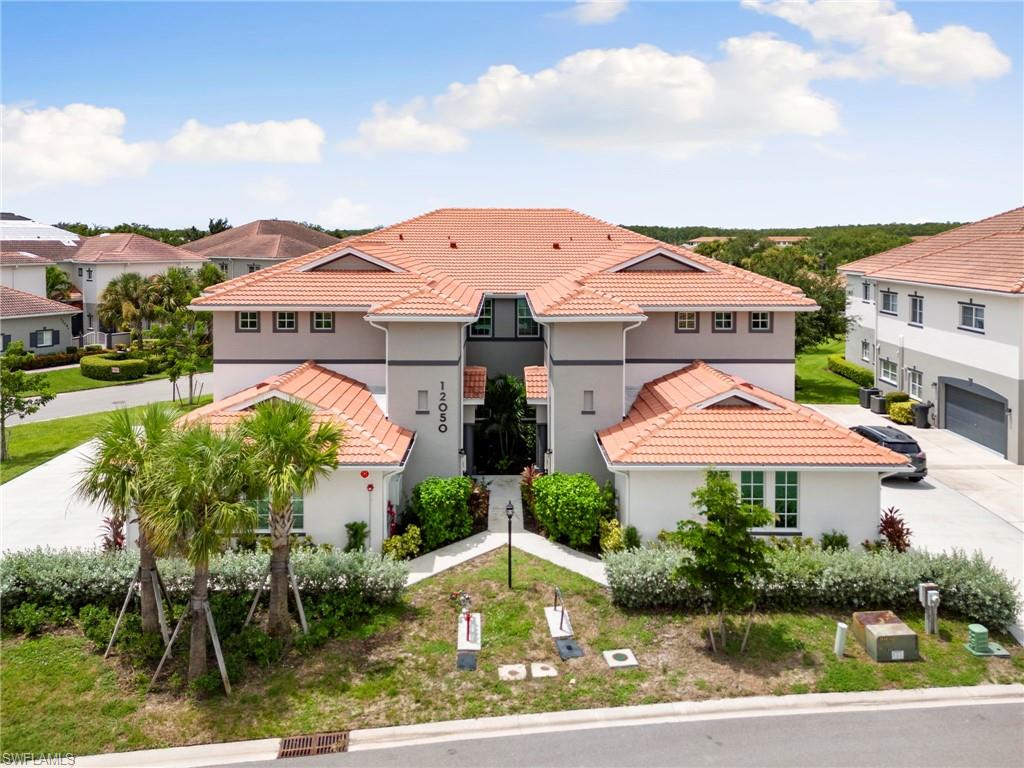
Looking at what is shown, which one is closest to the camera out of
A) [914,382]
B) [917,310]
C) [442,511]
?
[442,511]

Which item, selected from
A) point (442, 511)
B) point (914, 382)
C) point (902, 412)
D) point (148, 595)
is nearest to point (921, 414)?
point (902, 412)

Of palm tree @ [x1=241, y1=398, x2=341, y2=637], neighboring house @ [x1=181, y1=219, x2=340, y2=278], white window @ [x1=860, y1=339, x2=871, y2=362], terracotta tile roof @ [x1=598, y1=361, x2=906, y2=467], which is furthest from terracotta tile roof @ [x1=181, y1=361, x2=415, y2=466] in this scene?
neighboring house @ [x1=181, y1=219, x2=340, y2=278]

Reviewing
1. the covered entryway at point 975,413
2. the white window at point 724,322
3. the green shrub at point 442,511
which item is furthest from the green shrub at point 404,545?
the covered entryway at point 975,413

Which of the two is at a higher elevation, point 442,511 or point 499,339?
point 499,339

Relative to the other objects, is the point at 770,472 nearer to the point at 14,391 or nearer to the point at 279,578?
the point at 279,578

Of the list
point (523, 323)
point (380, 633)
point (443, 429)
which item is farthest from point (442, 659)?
point (523, 323)

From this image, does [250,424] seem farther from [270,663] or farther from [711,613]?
[711,613]

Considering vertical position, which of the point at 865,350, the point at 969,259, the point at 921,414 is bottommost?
the point at 921,414
